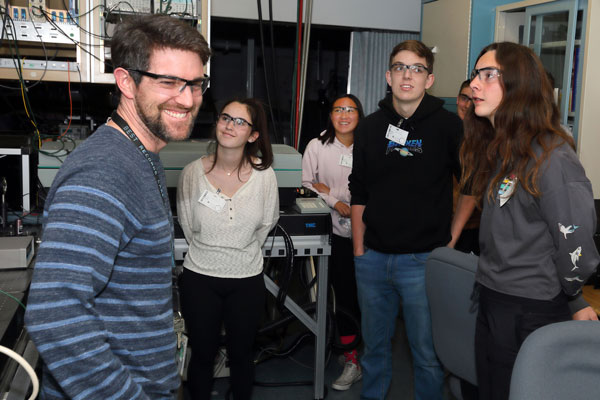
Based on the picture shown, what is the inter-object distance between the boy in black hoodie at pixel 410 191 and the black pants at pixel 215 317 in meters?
0.47

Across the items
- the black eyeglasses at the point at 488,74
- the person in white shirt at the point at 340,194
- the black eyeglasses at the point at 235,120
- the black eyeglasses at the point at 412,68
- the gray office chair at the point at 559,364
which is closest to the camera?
the gray office chair at the point at 559,364

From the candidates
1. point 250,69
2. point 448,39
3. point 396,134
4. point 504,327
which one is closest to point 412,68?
point 396,134

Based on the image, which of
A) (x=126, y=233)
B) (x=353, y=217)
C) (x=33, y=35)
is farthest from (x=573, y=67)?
(x=33, y=35)

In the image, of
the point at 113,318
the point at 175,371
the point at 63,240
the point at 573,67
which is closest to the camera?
the point at 63,240

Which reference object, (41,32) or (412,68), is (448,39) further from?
(41,32)

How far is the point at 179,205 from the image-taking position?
2.13 meters

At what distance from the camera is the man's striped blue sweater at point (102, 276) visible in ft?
2.64

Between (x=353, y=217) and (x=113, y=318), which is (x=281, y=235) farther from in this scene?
(x=113, y=318)

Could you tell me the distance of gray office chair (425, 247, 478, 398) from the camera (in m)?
1.47

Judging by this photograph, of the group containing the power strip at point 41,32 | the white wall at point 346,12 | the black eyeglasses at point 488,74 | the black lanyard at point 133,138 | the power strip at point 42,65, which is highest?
the white wall at point 346,12

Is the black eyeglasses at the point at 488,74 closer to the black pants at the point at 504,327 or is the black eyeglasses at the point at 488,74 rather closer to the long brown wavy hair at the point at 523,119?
the long brown wavy hair at the point at 523,119

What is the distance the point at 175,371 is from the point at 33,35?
7.39 ft

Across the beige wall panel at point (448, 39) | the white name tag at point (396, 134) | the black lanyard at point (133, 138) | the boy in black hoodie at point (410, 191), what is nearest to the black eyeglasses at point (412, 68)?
the boy in black hoodie at point (410, 191)

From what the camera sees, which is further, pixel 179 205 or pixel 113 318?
pixel 179 205
